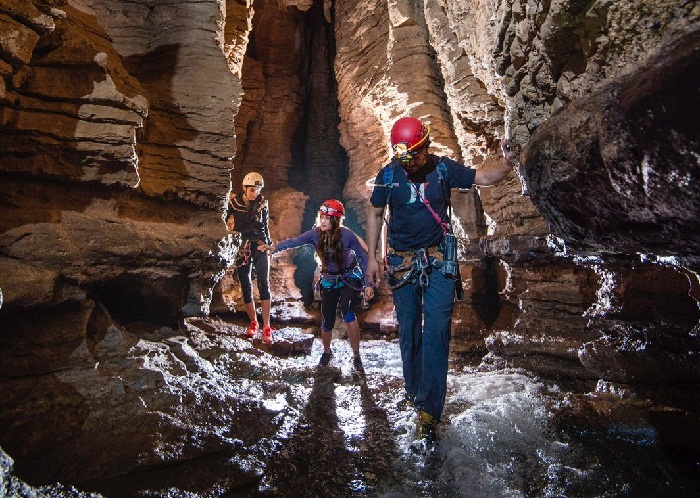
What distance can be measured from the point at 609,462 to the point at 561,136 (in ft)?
6.33

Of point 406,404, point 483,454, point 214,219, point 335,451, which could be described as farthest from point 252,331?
point 483,454

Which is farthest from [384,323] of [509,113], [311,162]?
[311,162]

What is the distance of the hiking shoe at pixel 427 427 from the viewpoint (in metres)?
2.67

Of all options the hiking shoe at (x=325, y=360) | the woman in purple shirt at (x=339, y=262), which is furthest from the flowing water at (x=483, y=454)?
the woman in purple shirt at (x=339, y=262)

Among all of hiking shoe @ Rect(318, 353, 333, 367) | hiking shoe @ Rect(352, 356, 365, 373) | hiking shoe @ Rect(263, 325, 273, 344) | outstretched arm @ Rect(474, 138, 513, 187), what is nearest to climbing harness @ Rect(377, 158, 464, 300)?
outstretched arm @ Rect(474, 138, 513, 187)

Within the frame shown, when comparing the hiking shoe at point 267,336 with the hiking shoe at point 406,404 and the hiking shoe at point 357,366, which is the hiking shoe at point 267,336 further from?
the hiking shoe at point 406,404

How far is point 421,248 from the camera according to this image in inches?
119

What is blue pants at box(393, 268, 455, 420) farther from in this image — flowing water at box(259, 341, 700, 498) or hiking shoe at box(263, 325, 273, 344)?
hiking shoe at box(263, 325, 273, 344)

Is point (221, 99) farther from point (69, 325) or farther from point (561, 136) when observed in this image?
point (561, 136)

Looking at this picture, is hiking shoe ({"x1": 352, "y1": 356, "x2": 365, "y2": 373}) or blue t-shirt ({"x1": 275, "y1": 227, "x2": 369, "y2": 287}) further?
blue t-shirt ({"x1": 275, "y1": 227, "x2": 369, "y2": 287})

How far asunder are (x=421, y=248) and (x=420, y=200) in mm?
373

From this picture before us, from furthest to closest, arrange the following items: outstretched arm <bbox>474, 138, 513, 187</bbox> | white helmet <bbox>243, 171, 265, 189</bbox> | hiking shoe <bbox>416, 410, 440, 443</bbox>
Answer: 1. white helmet <bbox>243, 171, 265, 189</bbox>
2. outstretched arm <bbox>474, 138, 513, 187</bbox>
3. hiking shoe <bbox>416, 410, 440, 443</bbox>

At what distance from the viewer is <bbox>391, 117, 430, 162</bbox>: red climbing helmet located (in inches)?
116

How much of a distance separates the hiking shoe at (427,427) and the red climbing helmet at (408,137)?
6.25 feet
